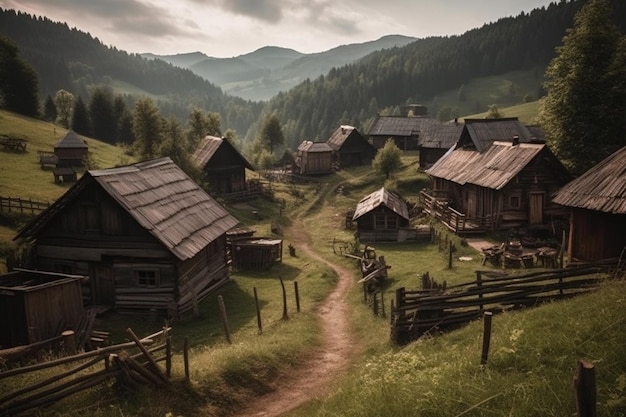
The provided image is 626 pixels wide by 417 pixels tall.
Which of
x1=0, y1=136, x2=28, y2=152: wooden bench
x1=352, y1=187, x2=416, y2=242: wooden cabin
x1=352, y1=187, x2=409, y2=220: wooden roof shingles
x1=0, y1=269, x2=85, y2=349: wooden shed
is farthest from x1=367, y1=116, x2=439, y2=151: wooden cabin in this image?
x1=0, y1=269, x2=85, y2=349: wooden shed

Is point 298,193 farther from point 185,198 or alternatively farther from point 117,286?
point 117,286

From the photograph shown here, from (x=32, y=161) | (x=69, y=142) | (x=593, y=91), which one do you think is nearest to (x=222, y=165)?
(x=69, y=142)

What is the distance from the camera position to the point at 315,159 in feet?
224

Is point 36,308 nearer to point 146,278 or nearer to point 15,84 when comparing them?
point 146,278

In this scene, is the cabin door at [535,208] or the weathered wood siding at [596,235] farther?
the cabin door at [535,208]

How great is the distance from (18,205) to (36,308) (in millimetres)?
24051

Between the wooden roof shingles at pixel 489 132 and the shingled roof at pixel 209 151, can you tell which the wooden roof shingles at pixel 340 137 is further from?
the wooden roof shingles at pixel 489 132

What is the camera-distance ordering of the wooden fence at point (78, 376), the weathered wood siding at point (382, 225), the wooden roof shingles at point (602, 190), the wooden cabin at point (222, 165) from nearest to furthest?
the wooden fence at point (78, 376) → the wooden roof shingles at point (602, 190) → the weathered wood siding at point (382, 225) → the wooden cabin at point (222, 165)

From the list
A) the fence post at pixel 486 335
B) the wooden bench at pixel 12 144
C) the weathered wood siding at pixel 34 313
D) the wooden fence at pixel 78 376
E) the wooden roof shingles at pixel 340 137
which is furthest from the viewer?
the wooden roof shingles at pixel 340 137

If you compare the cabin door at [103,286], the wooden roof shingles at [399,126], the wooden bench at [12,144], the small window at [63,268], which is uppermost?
the wooden roof shingles at [399,126]

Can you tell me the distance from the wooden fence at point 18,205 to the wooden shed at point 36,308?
18637 mm

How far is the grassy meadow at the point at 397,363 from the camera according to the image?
7.66 metres

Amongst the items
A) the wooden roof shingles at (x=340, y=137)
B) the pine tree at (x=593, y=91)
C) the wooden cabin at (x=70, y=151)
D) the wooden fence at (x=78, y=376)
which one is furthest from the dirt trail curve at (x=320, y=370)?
the wooden roof shingles at (x=340, y=137)

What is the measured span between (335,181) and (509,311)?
2028 inches
